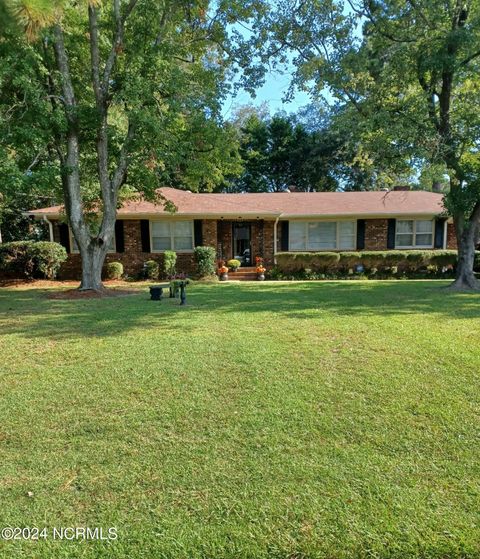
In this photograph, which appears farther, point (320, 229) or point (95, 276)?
point (320, 229)

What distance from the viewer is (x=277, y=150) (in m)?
29.7

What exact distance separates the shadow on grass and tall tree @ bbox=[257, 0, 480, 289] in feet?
10.8

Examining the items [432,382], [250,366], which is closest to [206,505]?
[250,366]

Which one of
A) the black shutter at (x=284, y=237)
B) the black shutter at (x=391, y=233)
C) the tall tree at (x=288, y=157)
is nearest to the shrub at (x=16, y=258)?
the black shutter at (x=284, y=237)

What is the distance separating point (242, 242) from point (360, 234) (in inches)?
217

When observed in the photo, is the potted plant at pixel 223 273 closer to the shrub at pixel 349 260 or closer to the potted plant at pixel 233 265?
the potted plant at pixel 233 265

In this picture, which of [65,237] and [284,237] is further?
[284,237]

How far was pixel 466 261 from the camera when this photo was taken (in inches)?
421

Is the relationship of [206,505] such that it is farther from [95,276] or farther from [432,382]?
[95,276]

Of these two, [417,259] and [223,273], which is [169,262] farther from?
[417,259]

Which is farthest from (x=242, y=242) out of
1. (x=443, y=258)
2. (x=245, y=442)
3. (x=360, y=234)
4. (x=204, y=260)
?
(x=245, y=442)

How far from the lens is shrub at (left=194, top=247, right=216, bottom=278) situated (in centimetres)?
1494

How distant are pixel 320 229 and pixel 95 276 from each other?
10.5 metres

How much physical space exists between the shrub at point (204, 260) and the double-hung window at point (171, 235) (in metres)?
1.19
